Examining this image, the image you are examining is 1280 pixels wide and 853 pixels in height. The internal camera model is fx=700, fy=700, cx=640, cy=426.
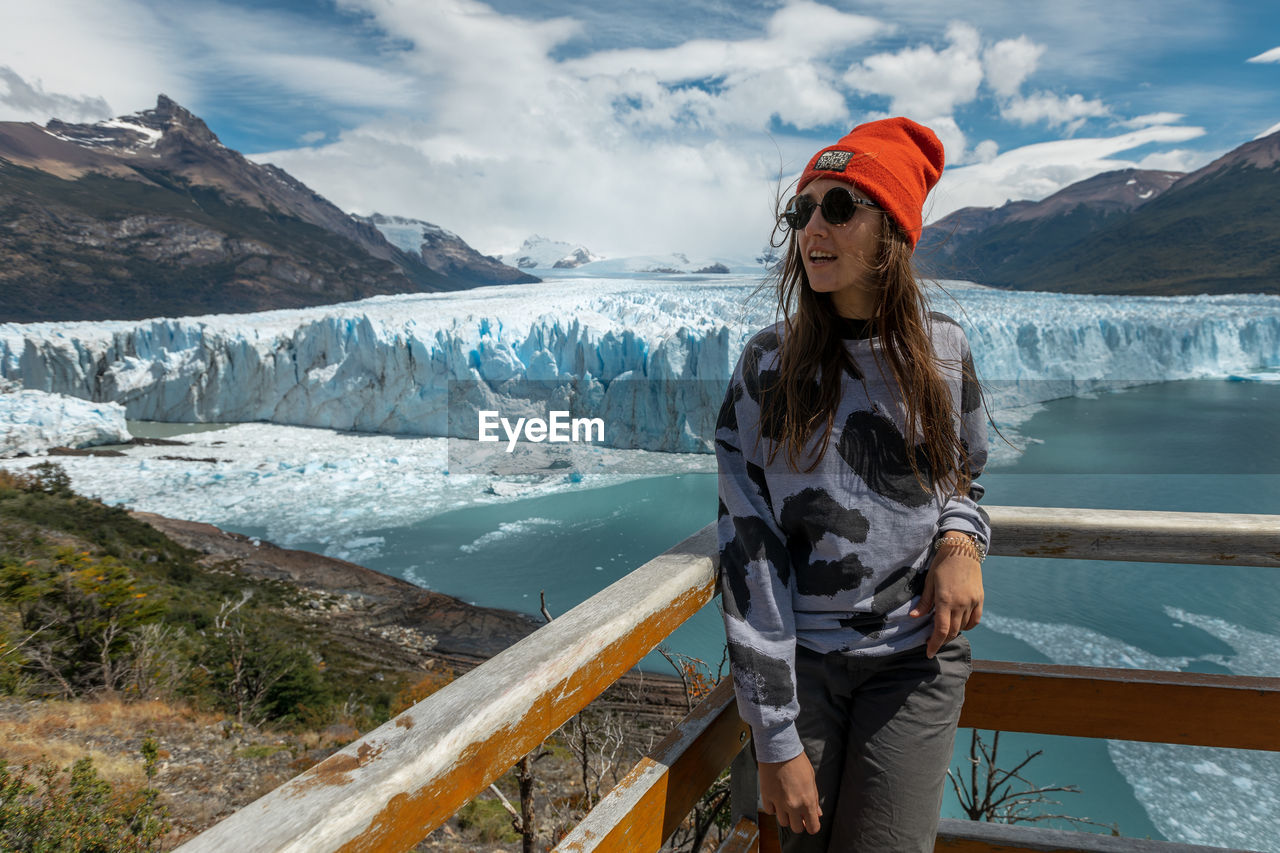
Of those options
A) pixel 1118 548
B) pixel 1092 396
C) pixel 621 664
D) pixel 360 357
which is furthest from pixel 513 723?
pixel 1092 396

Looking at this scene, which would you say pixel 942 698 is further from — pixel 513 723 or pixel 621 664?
pixel 513 723

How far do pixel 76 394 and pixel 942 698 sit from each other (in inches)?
825

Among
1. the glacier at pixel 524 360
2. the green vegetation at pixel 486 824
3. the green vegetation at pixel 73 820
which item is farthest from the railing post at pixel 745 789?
the glacier at pixel 524 360

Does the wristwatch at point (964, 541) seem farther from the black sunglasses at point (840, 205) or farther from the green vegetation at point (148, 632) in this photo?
the green vegetation at point (148, 632)

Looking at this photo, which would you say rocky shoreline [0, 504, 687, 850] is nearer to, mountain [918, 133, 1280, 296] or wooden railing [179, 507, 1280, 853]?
wooden railing [179, 507, 1280, 853]

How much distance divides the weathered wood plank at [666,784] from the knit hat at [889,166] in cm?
62

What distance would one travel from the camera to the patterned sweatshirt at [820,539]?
742mm

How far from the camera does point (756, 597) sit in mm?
755

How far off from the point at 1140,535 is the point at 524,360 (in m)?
15.1

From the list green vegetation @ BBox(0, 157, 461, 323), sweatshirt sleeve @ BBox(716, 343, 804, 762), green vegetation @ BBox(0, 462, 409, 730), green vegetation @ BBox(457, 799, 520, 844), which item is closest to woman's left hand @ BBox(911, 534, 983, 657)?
sweatshirt sleeve @ BBox(716, 343, 804, 762)

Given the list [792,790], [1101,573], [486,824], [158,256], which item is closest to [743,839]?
[792,790]

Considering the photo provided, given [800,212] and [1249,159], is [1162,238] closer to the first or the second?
[1249,159]

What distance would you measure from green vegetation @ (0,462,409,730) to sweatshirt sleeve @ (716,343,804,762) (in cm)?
378

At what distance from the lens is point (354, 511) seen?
11.8m
